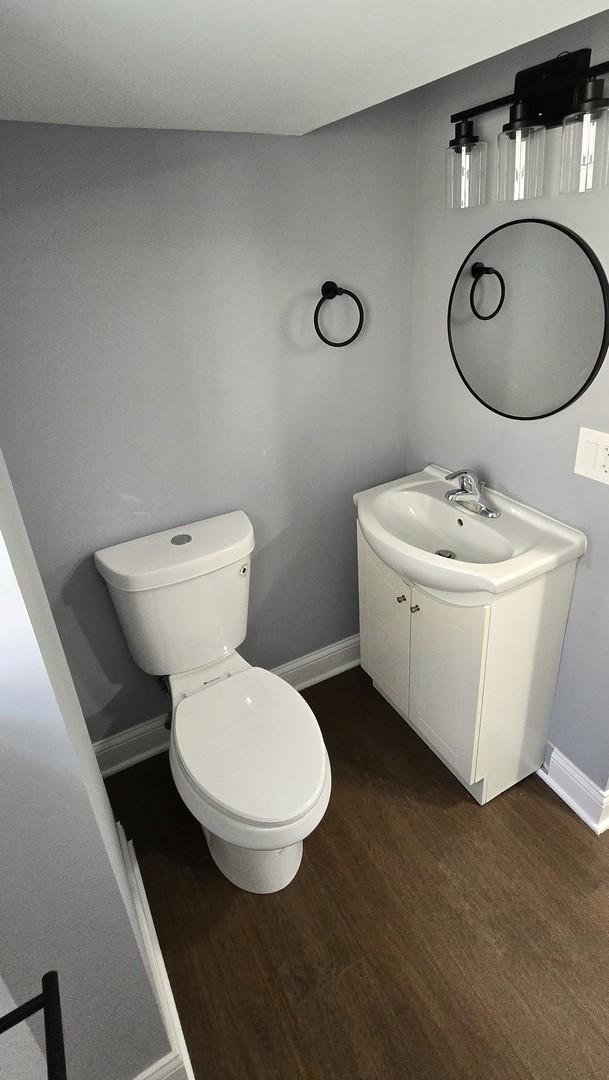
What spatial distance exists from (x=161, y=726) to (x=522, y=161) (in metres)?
1.97

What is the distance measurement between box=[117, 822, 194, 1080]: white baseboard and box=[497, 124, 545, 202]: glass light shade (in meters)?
1.89

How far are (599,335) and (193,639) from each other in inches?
52.3

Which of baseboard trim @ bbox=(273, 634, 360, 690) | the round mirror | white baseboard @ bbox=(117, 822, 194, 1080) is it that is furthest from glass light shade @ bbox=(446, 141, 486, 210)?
white baseboard @ bbox=(117, 822, 194, 1080)

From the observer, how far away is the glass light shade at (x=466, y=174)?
1.53 metres

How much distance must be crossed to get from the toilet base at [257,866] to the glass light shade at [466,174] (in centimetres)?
179

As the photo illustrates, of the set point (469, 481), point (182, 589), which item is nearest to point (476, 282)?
point (469, 481)

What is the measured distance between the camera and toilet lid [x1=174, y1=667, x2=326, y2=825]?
139cm

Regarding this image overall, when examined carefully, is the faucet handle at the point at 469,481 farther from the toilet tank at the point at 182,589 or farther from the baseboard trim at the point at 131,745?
the baseboard trim at the point at 131,745

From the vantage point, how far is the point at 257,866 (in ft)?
5.25

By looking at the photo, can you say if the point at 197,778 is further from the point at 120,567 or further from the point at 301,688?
the point at 301,688

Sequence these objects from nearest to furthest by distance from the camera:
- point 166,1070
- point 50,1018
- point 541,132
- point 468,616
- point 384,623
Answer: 1. point 50,1018
2. point 166,1070
3. point 541,132
4. point 468,616
5. point 384,623

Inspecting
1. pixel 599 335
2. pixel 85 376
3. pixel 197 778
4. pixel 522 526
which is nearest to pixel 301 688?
pixel 197 778

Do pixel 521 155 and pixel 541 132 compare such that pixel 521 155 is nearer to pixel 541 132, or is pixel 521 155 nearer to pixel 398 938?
pixel 541 132

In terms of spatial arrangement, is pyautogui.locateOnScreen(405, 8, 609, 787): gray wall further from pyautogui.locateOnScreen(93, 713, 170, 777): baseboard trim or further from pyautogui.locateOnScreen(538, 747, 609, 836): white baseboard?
pyautogui.locateOnScreen(93, 713, 170, 777): baseboard trim
